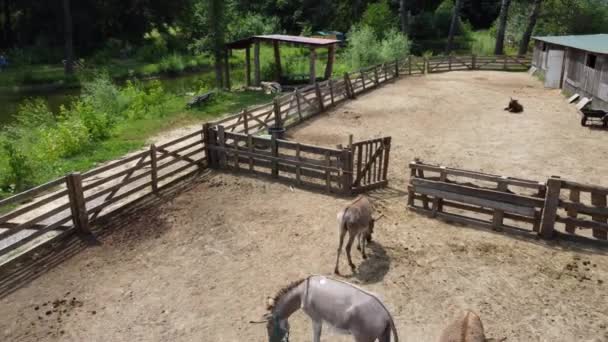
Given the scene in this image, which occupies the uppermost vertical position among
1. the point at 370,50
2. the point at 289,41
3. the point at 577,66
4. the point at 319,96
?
the point at 289,41

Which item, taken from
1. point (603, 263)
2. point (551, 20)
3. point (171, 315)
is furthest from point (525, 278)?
point (551, 20)

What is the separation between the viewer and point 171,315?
708cm

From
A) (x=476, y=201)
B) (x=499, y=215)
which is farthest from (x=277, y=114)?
(x=499, y=215)

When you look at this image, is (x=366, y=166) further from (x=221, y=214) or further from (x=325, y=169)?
(x=221, y=214)

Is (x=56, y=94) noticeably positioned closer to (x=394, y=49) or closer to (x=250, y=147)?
(x=394, y=49)

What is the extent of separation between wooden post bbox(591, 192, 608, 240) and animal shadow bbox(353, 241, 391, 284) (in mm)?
4228

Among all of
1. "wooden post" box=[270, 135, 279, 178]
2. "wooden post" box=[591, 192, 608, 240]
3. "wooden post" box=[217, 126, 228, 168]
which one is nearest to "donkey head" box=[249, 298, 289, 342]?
"wooden post" box=[591, 192, 608, 240]

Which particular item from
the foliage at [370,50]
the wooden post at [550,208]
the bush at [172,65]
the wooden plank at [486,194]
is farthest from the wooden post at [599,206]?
the bush at [172,65]

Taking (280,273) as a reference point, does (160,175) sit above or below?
above

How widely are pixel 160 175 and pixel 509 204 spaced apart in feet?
29.4

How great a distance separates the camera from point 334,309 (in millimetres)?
5305

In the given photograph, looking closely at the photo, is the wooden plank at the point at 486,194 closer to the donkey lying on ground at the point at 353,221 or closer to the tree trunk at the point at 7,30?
the donkey lying on ground at the point at 353,221

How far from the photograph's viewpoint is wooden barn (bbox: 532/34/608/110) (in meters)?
19.9

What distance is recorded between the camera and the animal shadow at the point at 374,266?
7.95 meters
